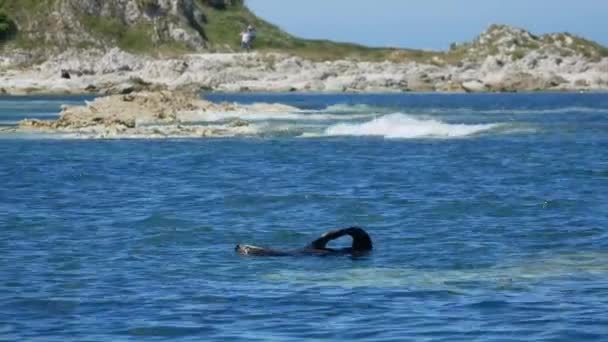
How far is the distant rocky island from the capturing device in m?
152

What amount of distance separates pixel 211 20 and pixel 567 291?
169 metres

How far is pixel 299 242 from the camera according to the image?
2478 cm

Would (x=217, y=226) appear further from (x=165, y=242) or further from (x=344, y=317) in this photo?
(x=344, y=317)

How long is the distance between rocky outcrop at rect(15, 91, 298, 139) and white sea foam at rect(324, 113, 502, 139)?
4.17m

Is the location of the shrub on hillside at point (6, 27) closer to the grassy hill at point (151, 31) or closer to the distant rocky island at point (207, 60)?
the grassy hill at point (151, 31)

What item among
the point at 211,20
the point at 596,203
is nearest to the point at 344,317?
the point at 596,203

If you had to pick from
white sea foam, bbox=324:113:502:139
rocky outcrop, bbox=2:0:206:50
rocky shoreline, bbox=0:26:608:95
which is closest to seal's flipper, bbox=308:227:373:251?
white sea foam, bbox=324:113:502:139

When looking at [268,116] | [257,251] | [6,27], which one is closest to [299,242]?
[257,251]

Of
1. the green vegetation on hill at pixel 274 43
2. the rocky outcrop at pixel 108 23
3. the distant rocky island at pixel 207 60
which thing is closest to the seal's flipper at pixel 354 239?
the distant rocky island at pixel 207 60

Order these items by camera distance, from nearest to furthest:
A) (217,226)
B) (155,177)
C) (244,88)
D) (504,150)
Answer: (217,226) → (155,177) → (504,150) → (244,88)

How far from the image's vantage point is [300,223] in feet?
91.1

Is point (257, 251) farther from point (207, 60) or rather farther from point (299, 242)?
point (207, 60)

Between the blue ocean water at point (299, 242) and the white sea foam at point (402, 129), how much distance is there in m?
8.20

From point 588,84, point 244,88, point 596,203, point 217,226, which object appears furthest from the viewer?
point 588,84
